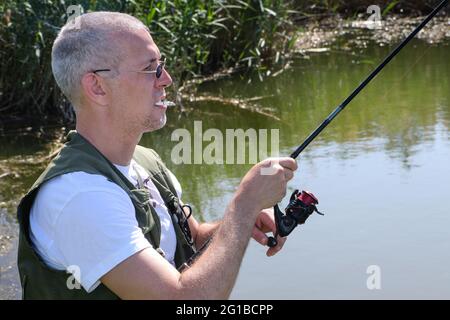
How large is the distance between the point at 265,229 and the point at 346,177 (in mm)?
2733

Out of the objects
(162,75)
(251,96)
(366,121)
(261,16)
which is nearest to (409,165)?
(366,121)

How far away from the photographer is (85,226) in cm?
220

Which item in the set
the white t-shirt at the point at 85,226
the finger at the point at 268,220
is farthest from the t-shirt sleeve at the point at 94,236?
the finger at the point at 268,220

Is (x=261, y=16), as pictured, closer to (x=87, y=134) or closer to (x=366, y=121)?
(x=366, y=121)

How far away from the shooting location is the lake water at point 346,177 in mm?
4316

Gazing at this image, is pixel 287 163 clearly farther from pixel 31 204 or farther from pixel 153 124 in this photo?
pixel 31 204

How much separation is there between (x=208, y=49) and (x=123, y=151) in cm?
590

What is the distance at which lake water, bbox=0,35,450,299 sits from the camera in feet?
14.2

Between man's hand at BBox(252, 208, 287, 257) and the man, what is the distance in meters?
0.20

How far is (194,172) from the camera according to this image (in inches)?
231

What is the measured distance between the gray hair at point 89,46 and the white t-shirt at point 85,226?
31 cm

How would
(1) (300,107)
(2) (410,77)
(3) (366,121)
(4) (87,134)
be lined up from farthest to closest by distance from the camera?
(2) (410,77), (1) (300,107), (3) (366,121), (4) (87,134)

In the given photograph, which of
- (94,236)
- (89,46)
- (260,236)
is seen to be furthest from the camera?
(260,236)

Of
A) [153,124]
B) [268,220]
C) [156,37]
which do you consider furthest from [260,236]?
[156,37]
